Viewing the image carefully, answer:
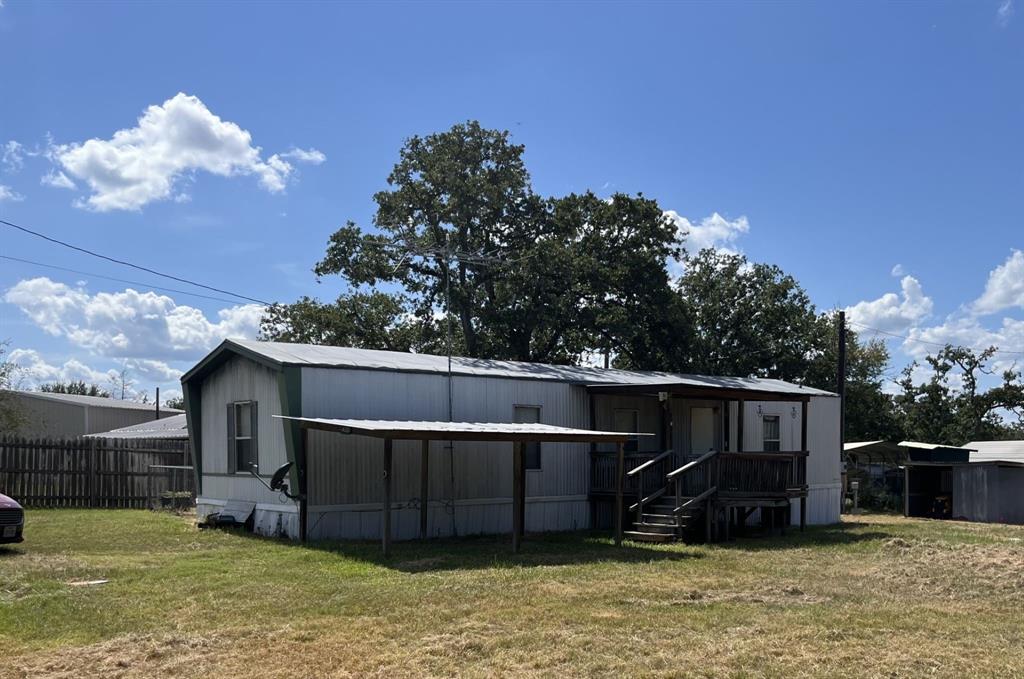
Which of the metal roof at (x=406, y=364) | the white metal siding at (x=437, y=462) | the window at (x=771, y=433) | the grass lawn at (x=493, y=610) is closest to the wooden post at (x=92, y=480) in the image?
the metal roof at (x=406, y=364)

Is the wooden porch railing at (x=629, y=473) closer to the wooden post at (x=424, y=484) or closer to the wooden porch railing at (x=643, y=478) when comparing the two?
the wooden porch railing at (x=643, y=478)

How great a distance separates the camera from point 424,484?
1602 cm

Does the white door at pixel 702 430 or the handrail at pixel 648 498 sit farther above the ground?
the white door at pixel 702 430

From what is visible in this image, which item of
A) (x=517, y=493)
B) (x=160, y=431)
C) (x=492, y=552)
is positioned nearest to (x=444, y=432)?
(x=517, y=493)

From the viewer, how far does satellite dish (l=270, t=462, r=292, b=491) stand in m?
15.6

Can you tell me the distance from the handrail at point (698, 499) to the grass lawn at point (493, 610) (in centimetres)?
161

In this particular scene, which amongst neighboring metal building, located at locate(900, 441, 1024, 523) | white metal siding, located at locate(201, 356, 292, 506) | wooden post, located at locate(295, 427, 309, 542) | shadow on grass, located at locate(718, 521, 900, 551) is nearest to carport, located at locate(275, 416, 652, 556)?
wooden post, located at locate(295, 427, 309, 542)

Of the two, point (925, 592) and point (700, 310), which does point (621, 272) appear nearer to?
point (700, 310)

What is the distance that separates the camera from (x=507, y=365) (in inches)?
835

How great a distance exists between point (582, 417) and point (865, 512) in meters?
15.9

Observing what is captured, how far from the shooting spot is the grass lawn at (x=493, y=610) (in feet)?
24.7

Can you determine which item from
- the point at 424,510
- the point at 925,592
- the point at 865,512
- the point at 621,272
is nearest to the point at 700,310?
the point at 621,272

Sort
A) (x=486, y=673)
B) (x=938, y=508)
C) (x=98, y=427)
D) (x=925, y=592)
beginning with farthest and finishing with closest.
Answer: (x=98, y=427) → (x=938, y=508) → (x=925, y=592) → (x=486, y=673)

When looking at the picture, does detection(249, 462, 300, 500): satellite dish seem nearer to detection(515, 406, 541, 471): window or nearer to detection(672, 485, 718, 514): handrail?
detection(515, 406, 541, 471): window
